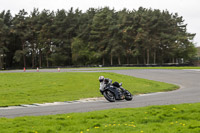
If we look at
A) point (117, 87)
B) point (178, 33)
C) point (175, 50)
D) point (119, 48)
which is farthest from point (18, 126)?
point (178, 33)

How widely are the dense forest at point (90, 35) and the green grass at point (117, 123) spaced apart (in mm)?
68869

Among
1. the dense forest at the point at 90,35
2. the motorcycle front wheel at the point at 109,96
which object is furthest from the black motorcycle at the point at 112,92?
the dense forest at the point at 90,35

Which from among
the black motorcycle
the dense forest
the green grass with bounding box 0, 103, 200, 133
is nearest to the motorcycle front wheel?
the black motorcycle

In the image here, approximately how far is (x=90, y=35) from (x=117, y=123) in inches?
3025

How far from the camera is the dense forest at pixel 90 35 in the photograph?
7981 cm

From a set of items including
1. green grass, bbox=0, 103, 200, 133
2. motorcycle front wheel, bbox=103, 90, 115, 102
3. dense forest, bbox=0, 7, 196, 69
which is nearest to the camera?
green grass, bbox=0, 103, 200, 133

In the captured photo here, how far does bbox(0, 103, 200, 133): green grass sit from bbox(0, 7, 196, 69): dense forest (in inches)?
2711

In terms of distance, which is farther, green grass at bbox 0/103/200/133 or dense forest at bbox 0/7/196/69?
dense forest at bbox 0/7/196/69

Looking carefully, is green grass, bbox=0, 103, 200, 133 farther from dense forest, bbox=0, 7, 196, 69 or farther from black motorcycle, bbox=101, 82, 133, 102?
dense forest, bbox=0, 7, 196, 69

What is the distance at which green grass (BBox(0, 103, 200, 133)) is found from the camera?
7301 millimetres

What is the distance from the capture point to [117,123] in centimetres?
820

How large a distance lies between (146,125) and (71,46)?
75.6m

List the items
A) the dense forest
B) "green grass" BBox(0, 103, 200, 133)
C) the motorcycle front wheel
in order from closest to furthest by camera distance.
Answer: "green grass" BBox(0, 103, 200, 133) < the motorcycle front wheel < the dense forest

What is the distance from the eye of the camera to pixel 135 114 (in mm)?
9602
